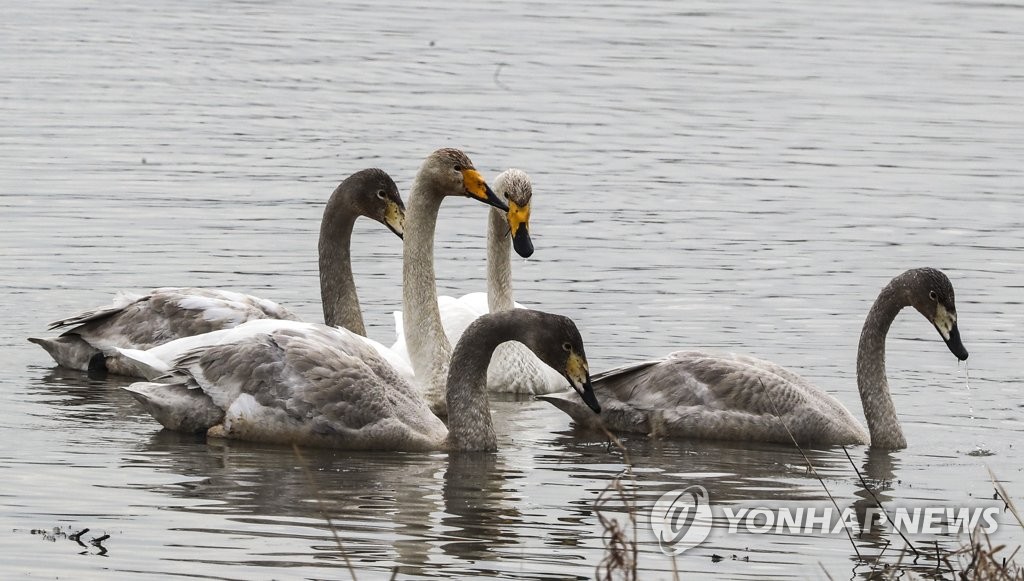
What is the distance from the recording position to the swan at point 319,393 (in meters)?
11.7

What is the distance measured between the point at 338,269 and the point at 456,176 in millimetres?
1171

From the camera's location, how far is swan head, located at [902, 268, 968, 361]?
→ 41.3ft

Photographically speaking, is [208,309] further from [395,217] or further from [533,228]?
[533,228]

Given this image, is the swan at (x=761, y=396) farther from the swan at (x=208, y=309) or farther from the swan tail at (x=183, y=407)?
the swan tail at (x=183, y=407)

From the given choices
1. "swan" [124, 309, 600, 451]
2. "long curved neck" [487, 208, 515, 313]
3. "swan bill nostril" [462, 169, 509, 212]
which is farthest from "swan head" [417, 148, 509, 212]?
"swan" [124, 309, 600, 451]

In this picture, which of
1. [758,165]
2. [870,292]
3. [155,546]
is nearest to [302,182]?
[758,165]

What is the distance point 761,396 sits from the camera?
1259 cm

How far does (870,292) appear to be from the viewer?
1683cm

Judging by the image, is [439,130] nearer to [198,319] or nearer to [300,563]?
[198,319]

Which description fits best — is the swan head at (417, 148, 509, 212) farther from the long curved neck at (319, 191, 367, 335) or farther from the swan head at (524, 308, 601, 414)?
the swan head at (524, 308, 601, 414)

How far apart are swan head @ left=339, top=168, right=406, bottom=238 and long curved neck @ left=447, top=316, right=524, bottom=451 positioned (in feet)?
7.49

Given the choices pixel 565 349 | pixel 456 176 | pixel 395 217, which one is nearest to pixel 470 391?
pixel 565 349

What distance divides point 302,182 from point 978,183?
720 centimetres

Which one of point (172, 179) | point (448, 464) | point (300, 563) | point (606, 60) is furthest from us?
point (606, 60)
